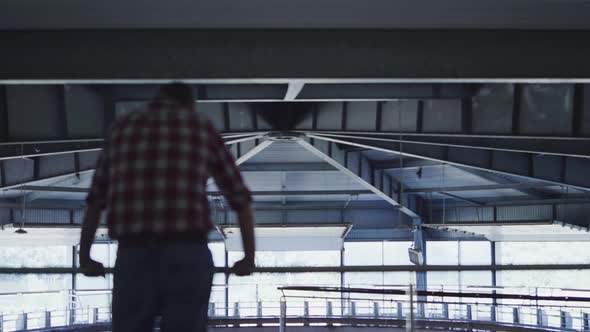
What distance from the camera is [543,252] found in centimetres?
4334

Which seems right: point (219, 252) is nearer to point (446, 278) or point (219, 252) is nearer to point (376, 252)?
point (376, 252)

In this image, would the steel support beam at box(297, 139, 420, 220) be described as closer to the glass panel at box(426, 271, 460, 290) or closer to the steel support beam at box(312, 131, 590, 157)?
the steel support beam at box(312, 131, 590, 157)

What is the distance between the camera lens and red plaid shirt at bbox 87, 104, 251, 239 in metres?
3.36

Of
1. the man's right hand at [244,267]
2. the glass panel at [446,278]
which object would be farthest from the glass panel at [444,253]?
the man's right hand at [244,267]

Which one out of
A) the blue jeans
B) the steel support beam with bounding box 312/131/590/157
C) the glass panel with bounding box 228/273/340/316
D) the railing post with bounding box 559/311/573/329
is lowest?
the glass panel with bounding box 228/273/340/316

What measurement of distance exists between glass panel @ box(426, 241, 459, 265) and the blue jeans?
4166 cm

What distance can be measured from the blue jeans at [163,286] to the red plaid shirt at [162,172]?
10 cm

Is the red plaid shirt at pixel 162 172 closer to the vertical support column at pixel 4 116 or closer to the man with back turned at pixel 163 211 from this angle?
the man with back turned at pixel 163 211

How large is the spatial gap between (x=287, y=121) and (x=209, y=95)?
3733mm

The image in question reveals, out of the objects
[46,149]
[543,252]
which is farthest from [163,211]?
[543,252]

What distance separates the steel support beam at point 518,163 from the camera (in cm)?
2019

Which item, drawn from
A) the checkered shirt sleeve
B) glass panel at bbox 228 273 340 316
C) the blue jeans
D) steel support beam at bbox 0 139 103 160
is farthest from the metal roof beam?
the blue jeans

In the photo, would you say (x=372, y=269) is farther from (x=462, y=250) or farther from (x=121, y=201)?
(x=121, y=201)

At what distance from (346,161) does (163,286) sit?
21624 mm
